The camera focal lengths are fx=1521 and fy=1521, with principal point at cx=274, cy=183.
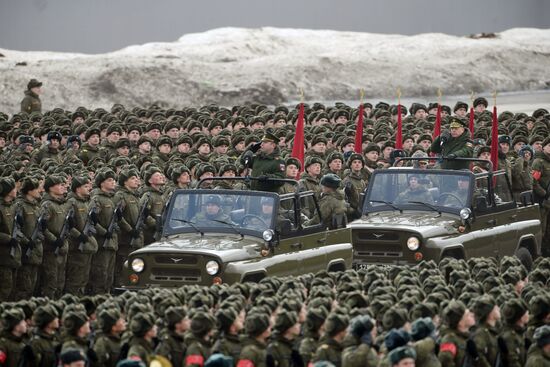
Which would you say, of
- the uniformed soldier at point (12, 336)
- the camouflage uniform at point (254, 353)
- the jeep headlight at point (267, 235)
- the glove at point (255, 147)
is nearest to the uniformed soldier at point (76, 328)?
the uniformed soldier at point (12, 336)

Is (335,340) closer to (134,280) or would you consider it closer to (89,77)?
(134,280)

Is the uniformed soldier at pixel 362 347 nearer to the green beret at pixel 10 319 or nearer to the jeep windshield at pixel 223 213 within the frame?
the green beret at pixel 10 319

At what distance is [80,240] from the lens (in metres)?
19.3

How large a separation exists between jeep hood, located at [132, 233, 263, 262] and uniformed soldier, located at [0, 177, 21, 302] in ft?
6.54

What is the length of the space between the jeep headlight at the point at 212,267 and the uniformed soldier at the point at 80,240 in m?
3.09

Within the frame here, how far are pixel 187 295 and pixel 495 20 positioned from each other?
178 feet

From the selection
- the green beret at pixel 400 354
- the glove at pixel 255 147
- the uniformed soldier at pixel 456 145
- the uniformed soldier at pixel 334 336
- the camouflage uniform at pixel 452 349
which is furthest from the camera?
the uniformed soldier at pixel 456 145

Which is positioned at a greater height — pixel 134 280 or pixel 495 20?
pixel 495 20

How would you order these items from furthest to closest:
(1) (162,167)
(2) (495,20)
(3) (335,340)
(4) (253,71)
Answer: (2) (495,20)
(4) (253,71)
(1) (162,167)
(3) (335,340)

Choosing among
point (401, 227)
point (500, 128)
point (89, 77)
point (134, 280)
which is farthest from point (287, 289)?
point (89, 77)

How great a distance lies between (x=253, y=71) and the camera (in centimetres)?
5409

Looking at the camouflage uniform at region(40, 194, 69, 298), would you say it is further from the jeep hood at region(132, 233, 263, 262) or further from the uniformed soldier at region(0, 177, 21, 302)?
the jeep hood at region(132, 233, 263, 262)

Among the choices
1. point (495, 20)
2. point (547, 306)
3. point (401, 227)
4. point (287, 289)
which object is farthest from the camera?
point (495, 20)

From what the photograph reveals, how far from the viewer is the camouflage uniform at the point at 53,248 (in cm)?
1889
